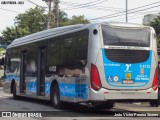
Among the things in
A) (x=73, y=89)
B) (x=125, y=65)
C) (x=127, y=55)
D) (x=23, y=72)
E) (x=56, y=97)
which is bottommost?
(x=56, y=97)

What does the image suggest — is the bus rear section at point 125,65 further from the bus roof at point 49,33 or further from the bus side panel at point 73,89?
the bus roof at point 49,33

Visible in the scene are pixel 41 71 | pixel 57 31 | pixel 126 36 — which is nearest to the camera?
pixel 126 36

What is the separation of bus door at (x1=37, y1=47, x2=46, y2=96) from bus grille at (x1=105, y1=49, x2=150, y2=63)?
5251 mm

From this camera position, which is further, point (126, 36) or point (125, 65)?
point (126, 36)

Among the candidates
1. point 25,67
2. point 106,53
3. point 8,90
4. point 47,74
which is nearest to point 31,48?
point 25,67

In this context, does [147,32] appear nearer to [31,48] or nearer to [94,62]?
[94,62]

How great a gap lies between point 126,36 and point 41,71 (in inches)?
232

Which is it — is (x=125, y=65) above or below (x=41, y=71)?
above

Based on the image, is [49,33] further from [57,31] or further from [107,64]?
[107,64]

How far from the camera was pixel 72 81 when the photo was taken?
16.3 m

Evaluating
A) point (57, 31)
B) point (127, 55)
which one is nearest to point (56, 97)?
point (57, 31)

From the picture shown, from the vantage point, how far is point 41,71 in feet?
66.1

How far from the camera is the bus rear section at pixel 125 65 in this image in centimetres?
1490

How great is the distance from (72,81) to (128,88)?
225 centimetres
